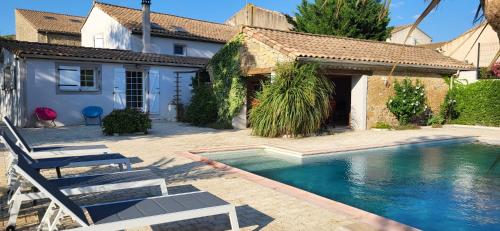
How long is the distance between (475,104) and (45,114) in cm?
1937

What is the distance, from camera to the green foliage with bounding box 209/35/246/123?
52.8 ft

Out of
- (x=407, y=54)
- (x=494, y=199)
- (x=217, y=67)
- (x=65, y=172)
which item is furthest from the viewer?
(x=407, y=54)

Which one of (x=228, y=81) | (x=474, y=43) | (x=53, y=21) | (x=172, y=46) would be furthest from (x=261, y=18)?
(x=474, y=43)

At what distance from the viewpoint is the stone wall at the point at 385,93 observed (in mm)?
16266

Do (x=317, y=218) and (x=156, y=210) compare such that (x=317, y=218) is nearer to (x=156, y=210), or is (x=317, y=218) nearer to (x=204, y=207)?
(x=204, y=207)

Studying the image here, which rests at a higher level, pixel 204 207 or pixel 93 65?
pixel 93 65

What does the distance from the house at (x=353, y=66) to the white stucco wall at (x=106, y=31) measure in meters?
12.9

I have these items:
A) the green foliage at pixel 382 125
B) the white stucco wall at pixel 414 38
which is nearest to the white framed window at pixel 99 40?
the green foliage at pixel 382 125

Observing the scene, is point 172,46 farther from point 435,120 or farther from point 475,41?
point 475,41

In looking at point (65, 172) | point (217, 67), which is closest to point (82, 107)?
point (217, 67)

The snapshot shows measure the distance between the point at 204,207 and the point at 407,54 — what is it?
17.7 metres

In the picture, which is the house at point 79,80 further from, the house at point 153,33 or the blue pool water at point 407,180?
the blue pool water at point 407,180

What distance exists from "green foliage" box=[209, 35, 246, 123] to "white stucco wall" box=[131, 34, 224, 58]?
915 cm

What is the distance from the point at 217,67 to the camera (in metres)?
17.2
